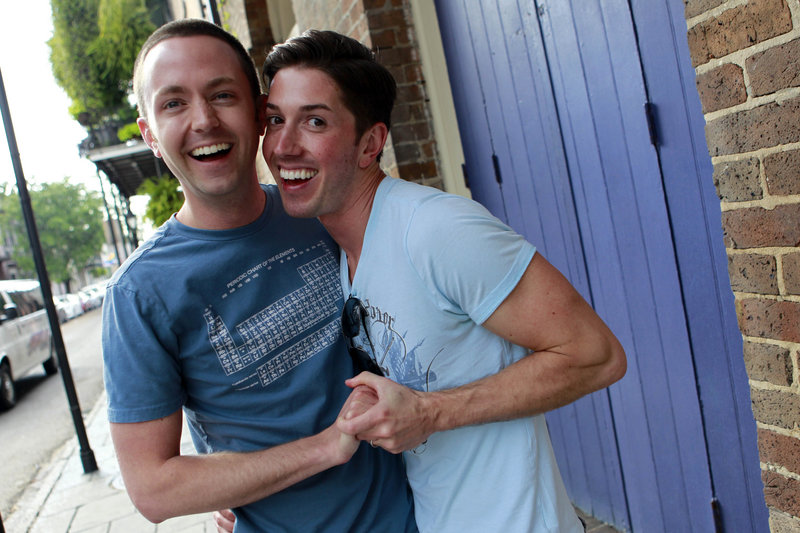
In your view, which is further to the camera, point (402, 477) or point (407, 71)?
point (407, 71)

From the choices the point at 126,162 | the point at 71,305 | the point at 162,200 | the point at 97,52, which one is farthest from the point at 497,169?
the point at 71,305

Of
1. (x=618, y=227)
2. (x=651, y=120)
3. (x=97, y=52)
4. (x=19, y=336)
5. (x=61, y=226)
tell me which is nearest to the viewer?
(x=651, y=120)

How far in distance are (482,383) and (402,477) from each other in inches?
20.3

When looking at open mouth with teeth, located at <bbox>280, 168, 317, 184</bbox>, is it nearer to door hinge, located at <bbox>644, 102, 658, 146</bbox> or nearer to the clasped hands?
the clasped hands

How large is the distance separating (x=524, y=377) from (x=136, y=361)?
0.86m

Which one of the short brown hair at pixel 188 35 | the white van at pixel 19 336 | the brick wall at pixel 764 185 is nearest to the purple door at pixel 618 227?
the brick wall at pixel 764 185

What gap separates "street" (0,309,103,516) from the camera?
6789 millimetres

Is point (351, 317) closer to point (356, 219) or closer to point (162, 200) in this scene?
point (356, 219)

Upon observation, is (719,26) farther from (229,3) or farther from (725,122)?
(229,3)

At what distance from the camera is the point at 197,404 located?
1.56 metres

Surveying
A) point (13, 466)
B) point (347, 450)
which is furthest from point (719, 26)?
point (13, 466)

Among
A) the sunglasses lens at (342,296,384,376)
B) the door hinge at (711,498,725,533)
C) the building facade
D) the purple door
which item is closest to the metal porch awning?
the building facade

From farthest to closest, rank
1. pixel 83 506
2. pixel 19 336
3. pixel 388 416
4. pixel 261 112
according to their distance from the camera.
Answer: pixel 19 336
pixel 83 506
pixel 261 112
pixel 388 416

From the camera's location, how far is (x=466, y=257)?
1.26 meters
